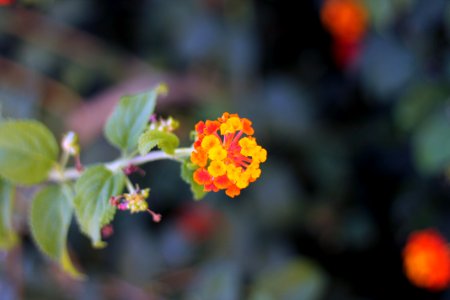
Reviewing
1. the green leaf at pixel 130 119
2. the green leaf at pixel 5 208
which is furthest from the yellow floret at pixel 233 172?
Result: the green leaf at pixel 5 208

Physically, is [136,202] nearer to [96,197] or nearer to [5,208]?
[96,197]

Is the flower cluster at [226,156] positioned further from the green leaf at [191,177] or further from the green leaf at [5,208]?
the green leaf at [5,208]

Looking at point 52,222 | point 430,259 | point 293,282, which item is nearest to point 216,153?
point 52,222

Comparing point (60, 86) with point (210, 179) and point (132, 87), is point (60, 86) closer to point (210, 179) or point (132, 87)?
point (132, 87)

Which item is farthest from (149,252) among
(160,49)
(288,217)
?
(160,49)

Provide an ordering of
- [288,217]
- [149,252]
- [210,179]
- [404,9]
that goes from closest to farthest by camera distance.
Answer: [210,179], [404,9], [149,252], [288,217]

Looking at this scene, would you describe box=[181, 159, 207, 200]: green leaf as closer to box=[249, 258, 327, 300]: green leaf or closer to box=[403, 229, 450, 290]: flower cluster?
box=[249, 258, 327, 300]: green leaf
